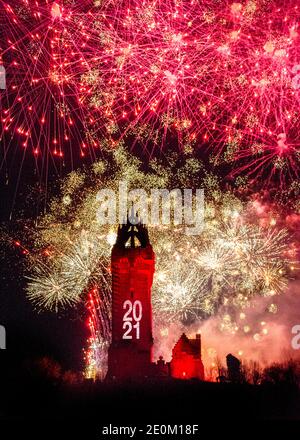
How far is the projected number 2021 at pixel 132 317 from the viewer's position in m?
37.0

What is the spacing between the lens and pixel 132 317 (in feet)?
124

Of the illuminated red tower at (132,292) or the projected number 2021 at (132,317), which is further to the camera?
the projected number 2021 at (132,317)

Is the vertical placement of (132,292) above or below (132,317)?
above

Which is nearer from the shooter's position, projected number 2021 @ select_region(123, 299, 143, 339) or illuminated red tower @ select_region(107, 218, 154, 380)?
illuminated red tower @ select_region(107, 218, 154, 380)

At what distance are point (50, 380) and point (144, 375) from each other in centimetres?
740

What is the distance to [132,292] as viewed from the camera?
124ft

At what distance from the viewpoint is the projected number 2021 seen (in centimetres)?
3700

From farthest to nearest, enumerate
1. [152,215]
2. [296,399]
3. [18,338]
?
[18,338]
[152,215]
[296,399]

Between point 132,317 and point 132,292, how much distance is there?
5.68 ft

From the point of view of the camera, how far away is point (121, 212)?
33625 millimetres

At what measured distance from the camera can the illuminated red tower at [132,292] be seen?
120ft

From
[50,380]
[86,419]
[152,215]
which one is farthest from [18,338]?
[86,419]
